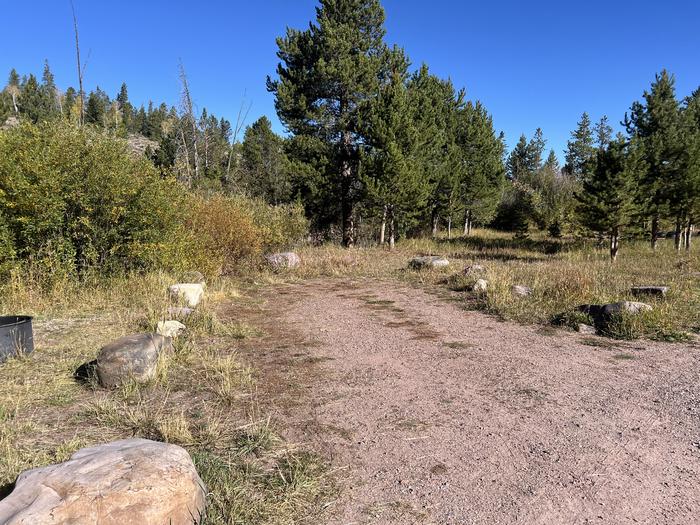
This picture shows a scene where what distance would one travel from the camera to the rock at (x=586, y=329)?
21.7ft

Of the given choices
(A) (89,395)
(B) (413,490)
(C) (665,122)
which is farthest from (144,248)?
(C) (665,122)

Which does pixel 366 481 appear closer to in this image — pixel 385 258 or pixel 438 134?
pixel 385 258

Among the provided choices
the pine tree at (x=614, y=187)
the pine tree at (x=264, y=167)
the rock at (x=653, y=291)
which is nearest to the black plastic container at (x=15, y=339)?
the rock at (x=653, y=291)

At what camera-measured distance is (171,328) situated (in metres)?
5.94

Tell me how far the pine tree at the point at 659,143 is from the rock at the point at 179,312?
16.8m

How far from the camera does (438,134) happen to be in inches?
845

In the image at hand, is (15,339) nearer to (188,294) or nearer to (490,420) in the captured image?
(188,294)

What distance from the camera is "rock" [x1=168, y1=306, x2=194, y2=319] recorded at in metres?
6.68

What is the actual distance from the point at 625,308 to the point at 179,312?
6.72 m

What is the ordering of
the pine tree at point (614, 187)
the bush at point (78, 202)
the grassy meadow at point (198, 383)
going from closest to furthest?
1. the grassy meadow at point (198, 383)
2. the bush at point (78, 202)
3. the pine tree at point (614, 187)

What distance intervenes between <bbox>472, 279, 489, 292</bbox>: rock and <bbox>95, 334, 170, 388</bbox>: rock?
670 cm

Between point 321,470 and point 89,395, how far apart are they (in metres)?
2.42

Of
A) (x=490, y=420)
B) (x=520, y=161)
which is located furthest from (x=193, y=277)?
(x=520, y=161)

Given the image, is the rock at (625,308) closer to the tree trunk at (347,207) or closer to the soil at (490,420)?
the soil at (490,420)
